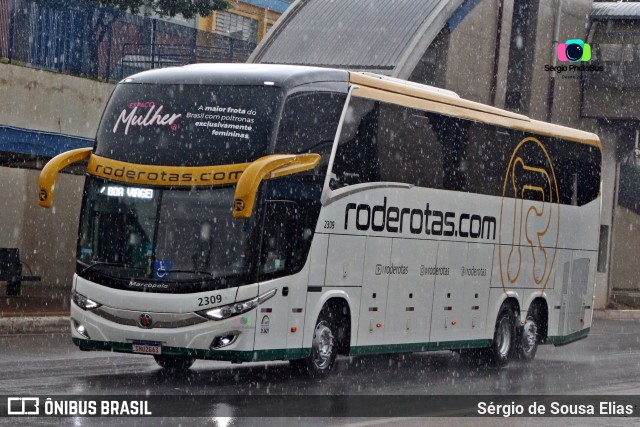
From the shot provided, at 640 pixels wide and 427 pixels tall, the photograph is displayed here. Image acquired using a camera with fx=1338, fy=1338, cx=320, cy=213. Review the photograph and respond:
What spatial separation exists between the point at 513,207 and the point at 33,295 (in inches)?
449

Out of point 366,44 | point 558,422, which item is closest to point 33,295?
point 366,44

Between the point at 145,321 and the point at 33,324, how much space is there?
7262mm

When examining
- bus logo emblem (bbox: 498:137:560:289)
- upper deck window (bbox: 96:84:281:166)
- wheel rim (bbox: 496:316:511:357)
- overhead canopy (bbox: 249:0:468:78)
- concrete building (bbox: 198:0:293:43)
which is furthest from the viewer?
concrete building (bbox: 198:0:293:43)

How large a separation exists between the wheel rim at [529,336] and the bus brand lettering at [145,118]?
8.19 metres

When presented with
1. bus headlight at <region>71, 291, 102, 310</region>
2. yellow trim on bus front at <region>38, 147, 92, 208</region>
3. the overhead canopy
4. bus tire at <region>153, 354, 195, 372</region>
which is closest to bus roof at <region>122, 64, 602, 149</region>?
yellow trim on bus front at <region>38, 147, 92, 208</region>

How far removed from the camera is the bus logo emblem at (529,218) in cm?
2058

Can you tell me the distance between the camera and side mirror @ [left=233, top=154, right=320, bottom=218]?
563 inches

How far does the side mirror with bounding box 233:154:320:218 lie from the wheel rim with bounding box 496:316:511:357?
20.9 ft

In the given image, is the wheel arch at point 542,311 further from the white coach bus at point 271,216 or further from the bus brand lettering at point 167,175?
the bus brand lettering at point 167,175

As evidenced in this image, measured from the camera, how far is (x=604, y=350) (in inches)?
967

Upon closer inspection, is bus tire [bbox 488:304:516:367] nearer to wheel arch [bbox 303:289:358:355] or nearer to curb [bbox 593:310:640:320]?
wheel arch [bbox 303:289:358:355]

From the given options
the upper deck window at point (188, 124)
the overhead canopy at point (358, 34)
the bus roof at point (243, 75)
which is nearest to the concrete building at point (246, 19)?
the overhead canopy at point (358, 34)

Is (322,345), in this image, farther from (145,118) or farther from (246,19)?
(246,19)

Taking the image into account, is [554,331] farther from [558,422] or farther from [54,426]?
[54,426]
